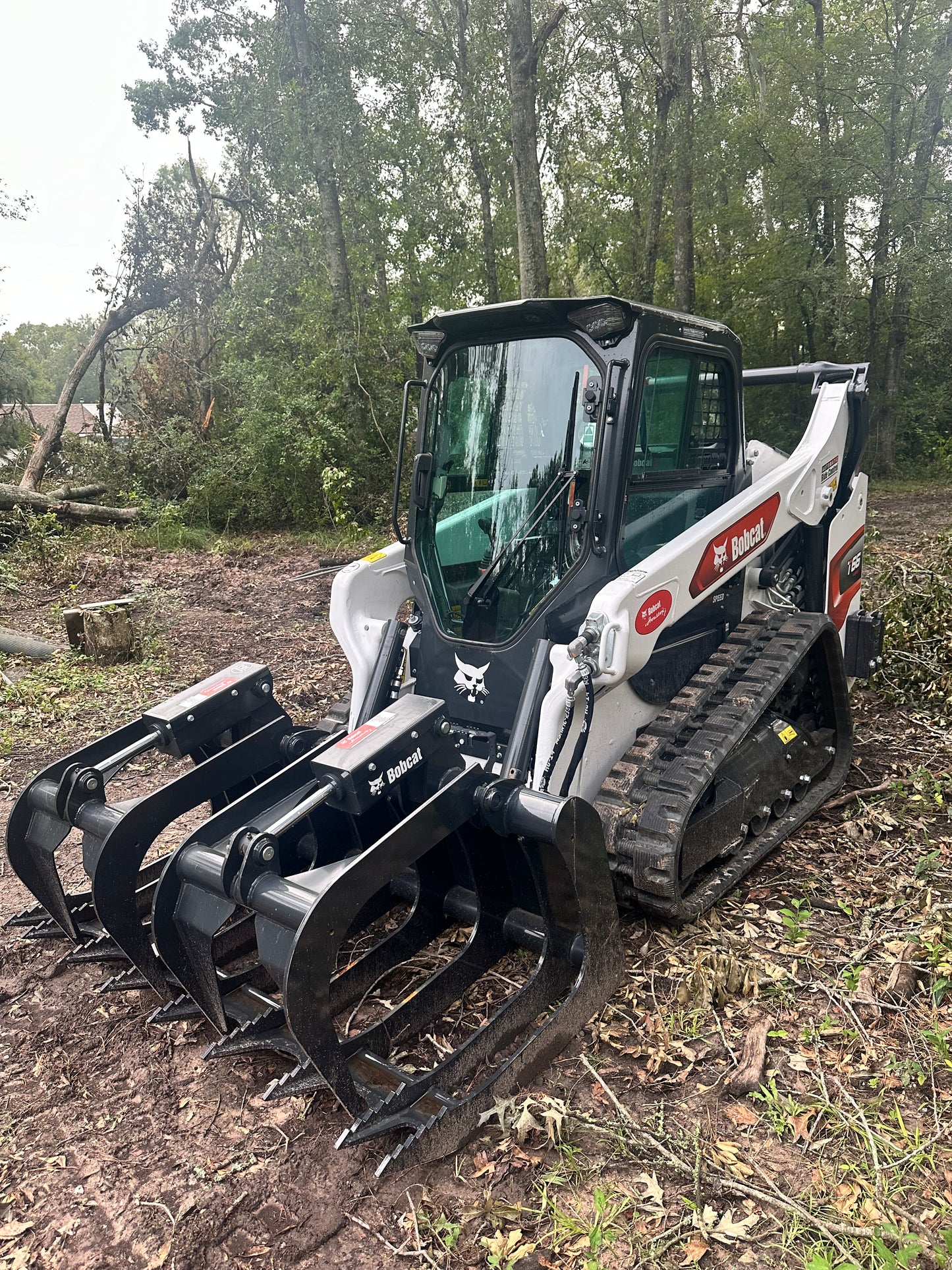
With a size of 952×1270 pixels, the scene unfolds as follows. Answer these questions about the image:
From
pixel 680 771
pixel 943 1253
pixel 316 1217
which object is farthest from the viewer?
pixel 680 771

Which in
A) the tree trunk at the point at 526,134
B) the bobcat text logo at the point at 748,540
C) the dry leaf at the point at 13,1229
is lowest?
the dry leaf at the point at 13,1229

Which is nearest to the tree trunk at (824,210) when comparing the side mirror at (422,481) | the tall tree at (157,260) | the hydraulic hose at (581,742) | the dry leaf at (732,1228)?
the tall tree at (157,260)

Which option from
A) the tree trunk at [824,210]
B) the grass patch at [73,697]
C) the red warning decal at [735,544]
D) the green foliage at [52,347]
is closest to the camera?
the red warning decal at [735,544]

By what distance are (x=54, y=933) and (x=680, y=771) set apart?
2657mm

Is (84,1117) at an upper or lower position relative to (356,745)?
lower

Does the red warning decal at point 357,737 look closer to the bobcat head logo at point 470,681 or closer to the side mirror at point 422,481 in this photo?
the bobcat head logo at point 470,681

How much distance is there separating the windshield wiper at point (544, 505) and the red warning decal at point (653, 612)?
0.46 metres

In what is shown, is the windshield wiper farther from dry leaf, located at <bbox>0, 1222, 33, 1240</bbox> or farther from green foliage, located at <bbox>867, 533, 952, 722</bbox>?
green foliage, located at <bbox>867, 533, 952, 722</bbox>

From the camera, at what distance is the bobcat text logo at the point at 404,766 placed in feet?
9.62

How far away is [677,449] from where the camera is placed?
3.99m

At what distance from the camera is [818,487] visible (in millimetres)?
4812

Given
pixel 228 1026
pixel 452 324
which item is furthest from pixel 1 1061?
pixel 452 324

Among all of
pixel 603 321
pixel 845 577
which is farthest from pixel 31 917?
pixel 845 577

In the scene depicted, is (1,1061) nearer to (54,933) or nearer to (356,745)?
(54,933)
